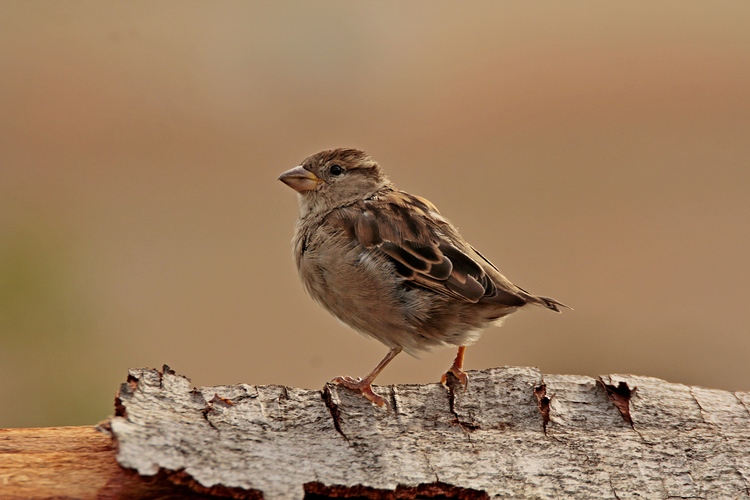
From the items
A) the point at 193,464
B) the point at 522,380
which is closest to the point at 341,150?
the point at 522,380

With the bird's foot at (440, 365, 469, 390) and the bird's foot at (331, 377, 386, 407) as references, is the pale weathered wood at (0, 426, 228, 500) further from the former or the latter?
the bird's foot at (440, 365, 469, 390)

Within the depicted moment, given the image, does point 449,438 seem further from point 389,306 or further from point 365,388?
point 389,306

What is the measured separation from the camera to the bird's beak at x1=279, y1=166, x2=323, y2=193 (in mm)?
5750

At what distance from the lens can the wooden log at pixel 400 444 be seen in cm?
318

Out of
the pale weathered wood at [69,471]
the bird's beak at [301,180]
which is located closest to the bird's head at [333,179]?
the bird's beak at [301,180]

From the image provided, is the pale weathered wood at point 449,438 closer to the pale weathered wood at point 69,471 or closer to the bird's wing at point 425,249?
the pale weathered wood at point 69,471

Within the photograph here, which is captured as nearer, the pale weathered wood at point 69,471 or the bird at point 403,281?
the pale weathered wood at point 69,471

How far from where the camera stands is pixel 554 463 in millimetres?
3637

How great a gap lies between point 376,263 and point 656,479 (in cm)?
194

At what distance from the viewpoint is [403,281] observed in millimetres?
4816

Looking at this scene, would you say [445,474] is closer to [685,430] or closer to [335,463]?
[335,463]

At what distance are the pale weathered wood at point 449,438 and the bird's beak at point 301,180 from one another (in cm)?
198

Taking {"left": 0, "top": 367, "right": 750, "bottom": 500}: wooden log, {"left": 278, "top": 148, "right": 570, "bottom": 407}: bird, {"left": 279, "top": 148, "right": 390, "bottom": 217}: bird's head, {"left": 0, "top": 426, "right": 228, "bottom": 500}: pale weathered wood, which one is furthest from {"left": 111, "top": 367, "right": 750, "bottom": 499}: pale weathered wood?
{"left": 279, "top": 148, "right": 390, "bottom": 217}: bird's head

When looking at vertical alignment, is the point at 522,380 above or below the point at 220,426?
above
